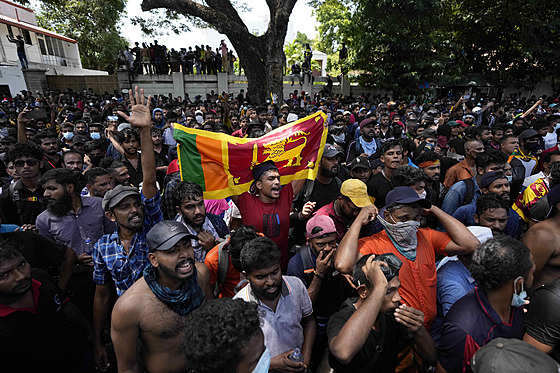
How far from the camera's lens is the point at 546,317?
2.07 metres

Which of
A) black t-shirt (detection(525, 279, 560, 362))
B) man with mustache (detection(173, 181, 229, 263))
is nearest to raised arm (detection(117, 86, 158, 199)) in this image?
man with mustache (detection(173, 181, 229, 263))

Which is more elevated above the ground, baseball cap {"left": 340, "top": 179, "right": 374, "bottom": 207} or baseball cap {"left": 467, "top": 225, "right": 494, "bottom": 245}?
baseball cap {"left": 340, "top": 179, "right": 374, "bottom": 207}

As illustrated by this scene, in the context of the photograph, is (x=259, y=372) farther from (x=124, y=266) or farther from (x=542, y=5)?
(x=542, y=5)

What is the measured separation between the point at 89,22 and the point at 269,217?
136 feet

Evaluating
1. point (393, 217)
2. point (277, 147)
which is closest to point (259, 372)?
point (393, 217)

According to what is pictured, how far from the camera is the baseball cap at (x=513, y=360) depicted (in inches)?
54.8

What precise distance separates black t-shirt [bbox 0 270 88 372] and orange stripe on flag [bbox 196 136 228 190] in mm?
1987

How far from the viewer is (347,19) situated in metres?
21.0

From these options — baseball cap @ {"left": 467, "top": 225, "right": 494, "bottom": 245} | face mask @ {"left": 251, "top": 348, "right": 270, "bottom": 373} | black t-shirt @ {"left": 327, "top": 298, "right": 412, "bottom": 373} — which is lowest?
black t-shirt @ {"left": 327, "top": 298, "right": 412, "bottom": 373}

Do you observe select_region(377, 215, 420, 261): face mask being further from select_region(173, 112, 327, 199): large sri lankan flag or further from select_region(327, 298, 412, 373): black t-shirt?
select_region(173, 112, 327, 199): large sri lankan flag

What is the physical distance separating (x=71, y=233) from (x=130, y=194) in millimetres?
1151

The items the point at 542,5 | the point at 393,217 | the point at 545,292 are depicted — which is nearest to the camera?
the point at 545,292

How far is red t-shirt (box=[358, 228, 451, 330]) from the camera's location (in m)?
2.47

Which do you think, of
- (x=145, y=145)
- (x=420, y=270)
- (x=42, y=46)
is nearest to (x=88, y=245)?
(x=145, y=145)
